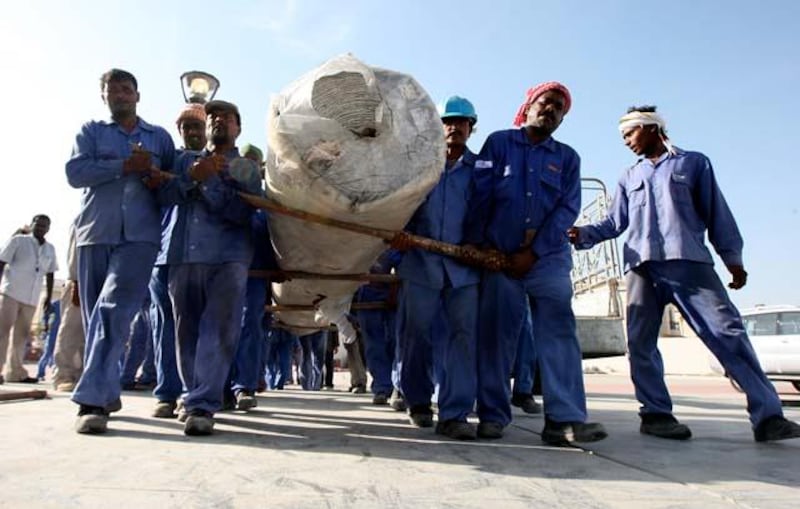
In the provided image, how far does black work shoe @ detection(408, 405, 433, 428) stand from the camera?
3078 mm

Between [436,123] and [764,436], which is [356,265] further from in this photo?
[764,436]

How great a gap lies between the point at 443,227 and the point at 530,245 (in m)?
0.46

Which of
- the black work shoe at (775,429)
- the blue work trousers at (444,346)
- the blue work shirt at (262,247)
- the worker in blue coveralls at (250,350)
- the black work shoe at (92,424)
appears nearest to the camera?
the black work shoe at (92,424)

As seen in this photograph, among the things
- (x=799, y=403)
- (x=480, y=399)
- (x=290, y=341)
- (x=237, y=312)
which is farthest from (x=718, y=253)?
(x=290, y=341)

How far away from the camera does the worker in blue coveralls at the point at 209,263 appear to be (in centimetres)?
266

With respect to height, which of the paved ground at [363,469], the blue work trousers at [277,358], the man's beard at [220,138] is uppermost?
the man's beard at [220,138]

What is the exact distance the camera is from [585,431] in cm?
243

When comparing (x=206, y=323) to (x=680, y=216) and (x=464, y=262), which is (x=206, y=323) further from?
(x=680, y=216)

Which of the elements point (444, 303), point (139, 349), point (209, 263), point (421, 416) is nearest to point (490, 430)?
point (421, 416)

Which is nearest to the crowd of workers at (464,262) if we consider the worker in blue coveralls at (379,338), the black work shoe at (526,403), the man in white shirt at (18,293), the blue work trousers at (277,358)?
the black work shoe at (526,403)

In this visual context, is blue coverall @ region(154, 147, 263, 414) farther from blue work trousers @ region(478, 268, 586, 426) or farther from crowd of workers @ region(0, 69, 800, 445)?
blue work trousers @ region(478, 268, 586, 426)

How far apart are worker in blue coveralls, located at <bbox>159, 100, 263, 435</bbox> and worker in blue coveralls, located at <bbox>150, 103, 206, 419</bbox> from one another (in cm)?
19

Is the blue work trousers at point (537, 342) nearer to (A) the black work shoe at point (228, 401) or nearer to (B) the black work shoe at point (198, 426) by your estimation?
(B) the black work shoe at point (198, 426)

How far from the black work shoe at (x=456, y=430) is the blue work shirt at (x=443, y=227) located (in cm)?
66
